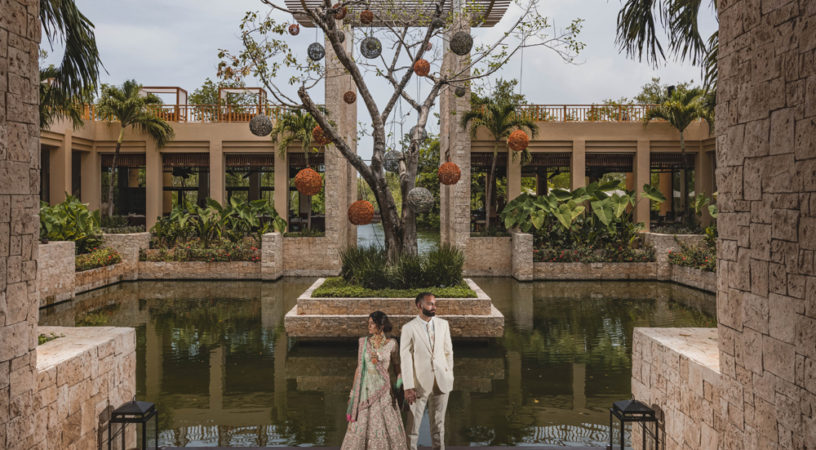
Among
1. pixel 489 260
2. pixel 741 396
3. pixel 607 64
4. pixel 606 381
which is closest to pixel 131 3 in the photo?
pixel 606 381

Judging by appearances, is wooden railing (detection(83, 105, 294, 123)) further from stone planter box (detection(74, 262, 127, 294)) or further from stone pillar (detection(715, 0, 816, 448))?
stone pillar (detection(715, 0, 816, 448))

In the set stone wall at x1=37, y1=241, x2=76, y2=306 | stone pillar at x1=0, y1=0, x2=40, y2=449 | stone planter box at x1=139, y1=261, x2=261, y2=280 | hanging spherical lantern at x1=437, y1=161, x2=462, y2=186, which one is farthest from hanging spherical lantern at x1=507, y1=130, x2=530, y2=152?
stone wall at x1=37, y1=241, x2=76, y2=306

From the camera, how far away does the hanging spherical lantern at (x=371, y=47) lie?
1000cm

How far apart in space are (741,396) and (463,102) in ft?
49.0

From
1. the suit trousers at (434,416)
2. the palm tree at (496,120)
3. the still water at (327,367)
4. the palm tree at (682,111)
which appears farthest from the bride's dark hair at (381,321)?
the palm tree at (682,111)

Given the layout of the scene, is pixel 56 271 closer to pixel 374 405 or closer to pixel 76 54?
pixel 76 54

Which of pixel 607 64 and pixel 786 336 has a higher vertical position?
pixel 607 64

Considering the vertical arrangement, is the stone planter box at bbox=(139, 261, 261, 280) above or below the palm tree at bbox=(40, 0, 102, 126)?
below

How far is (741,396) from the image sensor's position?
3.61 m

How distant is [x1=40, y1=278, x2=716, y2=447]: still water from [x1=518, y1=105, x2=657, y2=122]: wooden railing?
7722mm

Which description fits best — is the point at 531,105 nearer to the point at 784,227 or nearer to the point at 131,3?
the point at 131,3

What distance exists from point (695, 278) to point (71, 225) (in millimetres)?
16826

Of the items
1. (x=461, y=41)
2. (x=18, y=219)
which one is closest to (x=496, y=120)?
(x=461, y=41)

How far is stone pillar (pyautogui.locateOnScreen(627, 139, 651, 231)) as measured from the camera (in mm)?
19172
